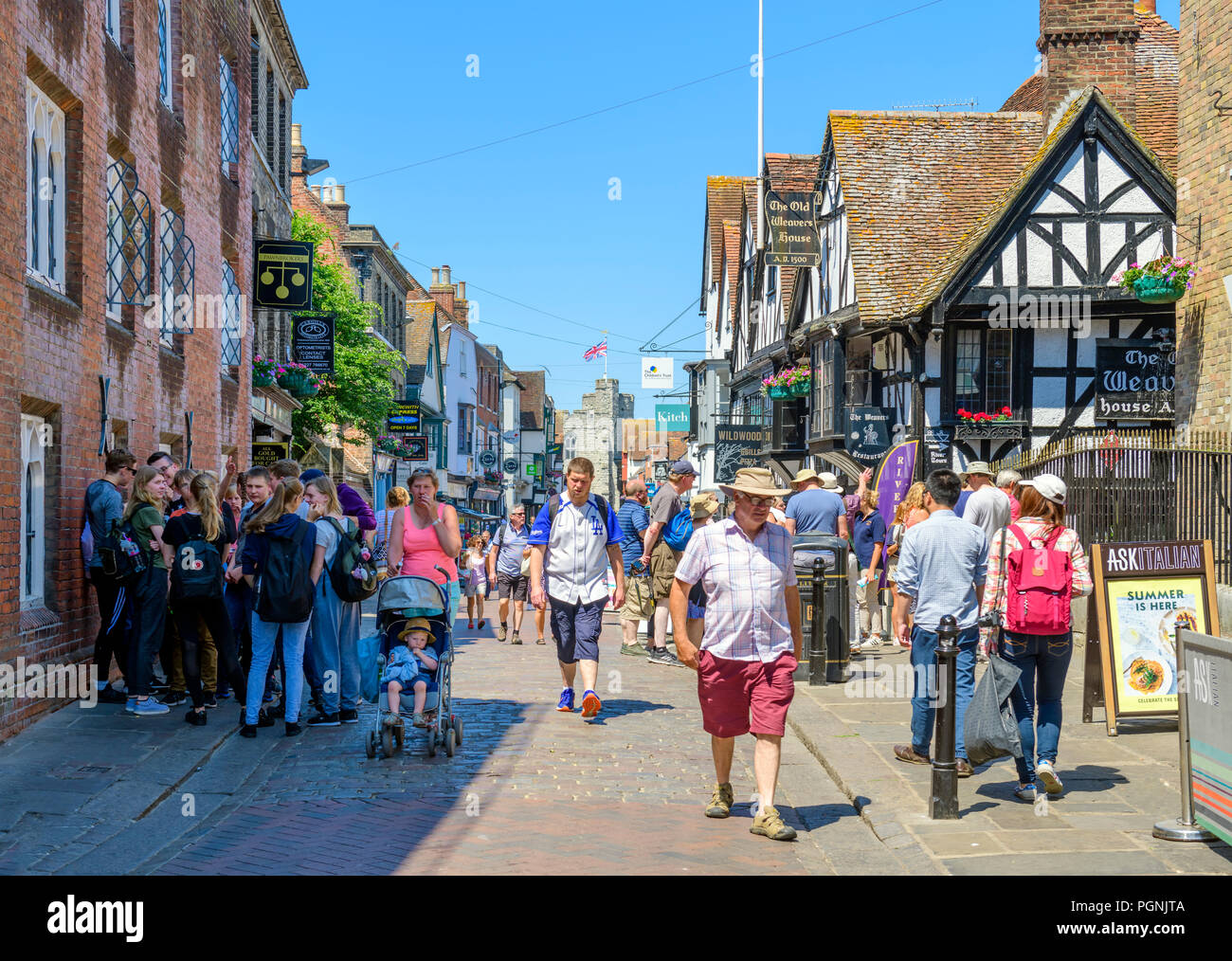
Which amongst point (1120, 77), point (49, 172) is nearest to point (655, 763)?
point (49, 172)

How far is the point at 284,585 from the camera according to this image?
8984mm

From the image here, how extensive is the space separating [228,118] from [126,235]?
6.98 meters

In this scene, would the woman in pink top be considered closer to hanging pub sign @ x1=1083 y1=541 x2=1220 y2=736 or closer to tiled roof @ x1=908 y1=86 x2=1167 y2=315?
hanging pub sign @ x1=1083 y1=541 x2=1220 y2=736

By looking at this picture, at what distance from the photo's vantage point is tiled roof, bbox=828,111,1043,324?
2264cm

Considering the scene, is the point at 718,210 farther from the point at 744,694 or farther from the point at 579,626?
the point at 744,694

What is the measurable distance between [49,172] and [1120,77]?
1726 centimetres

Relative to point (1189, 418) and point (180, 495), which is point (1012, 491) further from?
point (180, 495)

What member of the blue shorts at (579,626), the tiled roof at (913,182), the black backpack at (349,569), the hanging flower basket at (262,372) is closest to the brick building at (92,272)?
the black backpack at (349,569)

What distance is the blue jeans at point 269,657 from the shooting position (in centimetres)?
905

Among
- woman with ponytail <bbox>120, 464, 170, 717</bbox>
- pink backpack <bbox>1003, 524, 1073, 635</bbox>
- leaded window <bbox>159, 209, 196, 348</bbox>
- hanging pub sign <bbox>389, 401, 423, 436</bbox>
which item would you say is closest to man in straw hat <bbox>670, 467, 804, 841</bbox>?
pink backpack <bbox>1003, 524, 1073, 635</bbox>

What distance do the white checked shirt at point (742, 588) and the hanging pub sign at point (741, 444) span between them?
25226 millimetres

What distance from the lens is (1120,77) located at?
841 inches

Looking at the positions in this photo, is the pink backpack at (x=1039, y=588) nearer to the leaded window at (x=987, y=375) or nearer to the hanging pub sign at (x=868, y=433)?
the leaded window at (x=987, y=375)

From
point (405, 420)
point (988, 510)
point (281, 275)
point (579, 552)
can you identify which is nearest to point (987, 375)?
point (988, 510)
